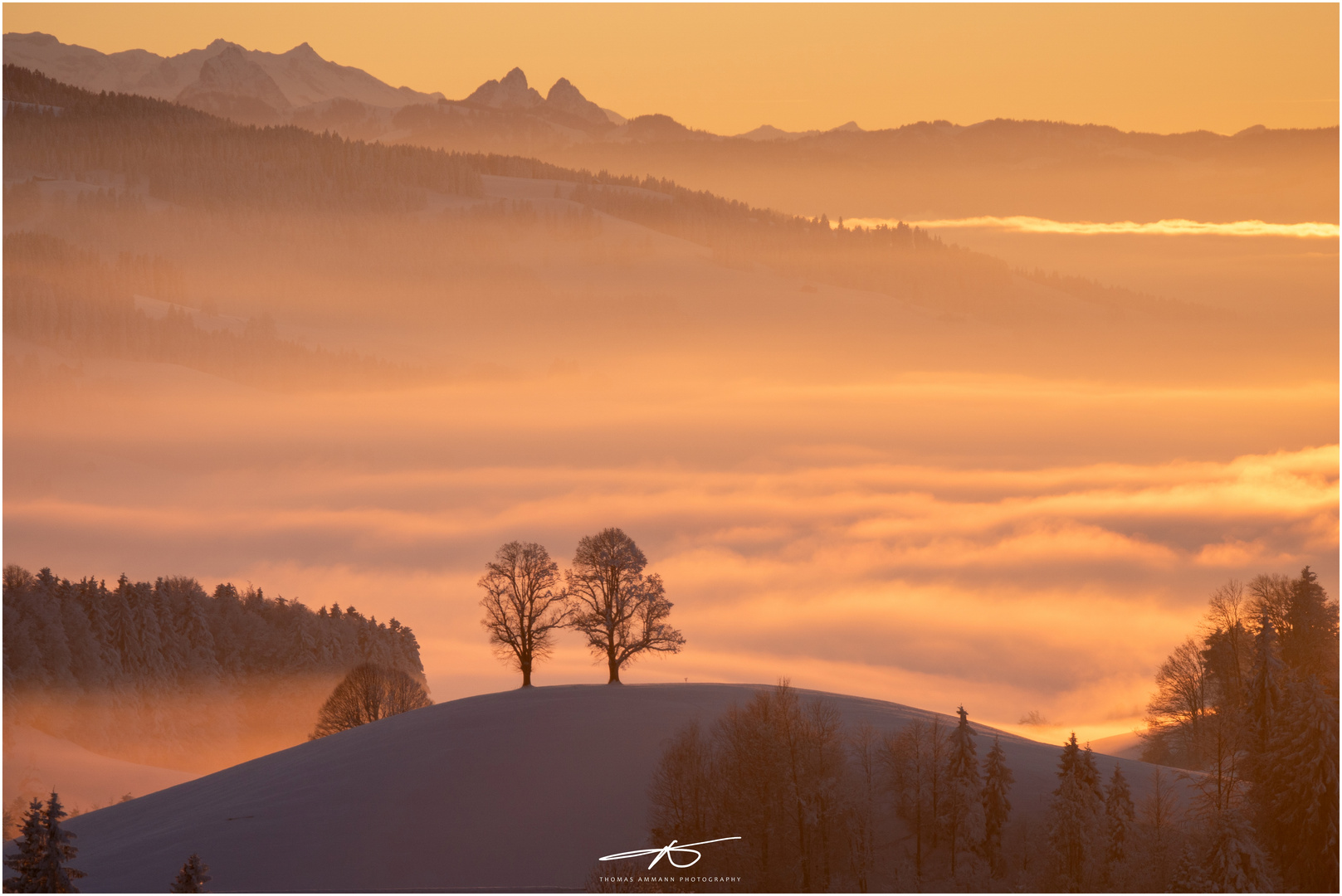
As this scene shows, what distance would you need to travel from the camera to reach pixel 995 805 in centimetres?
6134

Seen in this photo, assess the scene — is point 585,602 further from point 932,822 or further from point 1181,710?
point 1181,710

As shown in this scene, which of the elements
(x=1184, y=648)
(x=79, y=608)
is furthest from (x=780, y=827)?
(x=79, y=608)

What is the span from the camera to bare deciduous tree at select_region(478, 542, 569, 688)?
282ft

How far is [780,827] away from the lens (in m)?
59.5

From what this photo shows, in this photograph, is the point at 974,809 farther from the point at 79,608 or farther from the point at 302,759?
the point at 79,608

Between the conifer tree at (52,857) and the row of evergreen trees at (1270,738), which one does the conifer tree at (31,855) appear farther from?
the row of evergreen trees at (1270,738)

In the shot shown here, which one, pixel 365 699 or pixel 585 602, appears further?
pixel 365 699

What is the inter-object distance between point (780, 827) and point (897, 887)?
5844 millimetres

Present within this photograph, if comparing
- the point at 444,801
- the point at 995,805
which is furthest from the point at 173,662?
the point at 995,805

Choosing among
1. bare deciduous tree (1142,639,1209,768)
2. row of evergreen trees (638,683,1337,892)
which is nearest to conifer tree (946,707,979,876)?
row of evergreen trees (638,683,1337,892)

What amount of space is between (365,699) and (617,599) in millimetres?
32537

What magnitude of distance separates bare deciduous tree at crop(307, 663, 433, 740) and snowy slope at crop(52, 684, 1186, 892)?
21.8m

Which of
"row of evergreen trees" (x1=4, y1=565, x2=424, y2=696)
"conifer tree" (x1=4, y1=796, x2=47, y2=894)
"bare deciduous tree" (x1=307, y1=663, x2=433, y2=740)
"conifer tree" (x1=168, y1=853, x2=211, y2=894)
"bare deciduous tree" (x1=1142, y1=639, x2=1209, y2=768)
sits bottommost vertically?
"conifer tree" (x1=168, y1=853, x2=211, y2=894)

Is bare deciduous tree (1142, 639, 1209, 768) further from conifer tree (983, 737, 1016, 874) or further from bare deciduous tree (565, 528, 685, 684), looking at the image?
bare deciduous tree (565, 528, 685, 684)
